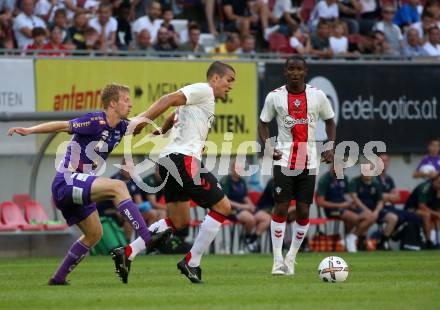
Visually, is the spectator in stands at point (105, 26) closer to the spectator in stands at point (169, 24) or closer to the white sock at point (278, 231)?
the spectator in stands at point (169, 24)

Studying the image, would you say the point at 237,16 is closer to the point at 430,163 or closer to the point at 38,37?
the point at 430,163

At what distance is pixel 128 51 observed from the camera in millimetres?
20906

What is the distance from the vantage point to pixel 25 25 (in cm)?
2097

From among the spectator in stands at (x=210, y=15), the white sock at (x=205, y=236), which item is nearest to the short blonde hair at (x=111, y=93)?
the white sock at (x=205, y=236)

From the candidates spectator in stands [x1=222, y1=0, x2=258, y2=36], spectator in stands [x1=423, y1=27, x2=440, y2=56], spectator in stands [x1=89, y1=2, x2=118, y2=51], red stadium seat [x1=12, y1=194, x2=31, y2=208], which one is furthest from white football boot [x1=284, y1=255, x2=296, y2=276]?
spectator in stands [x1=423, y1=27, x2=440, y2=56]

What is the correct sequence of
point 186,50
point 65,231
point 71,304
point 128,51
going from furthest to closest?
point 186,50 < point 128,51 < point 65,231 < point 71,304

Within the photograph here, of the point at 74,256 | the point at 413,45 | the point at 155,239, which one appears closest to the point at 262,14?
the point at 413,45

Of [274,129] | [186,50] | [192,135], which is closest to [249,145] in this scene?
[274,129]

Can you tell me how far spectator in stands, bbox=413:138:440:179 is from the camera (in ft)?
74.0

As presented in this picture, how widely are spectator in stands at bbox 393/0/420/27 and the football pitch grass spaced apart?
1028cm

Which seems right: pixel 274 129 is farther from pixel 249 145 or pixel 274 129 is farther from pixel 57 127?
pixel 57 127

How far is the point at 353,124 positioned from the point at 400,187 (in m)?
1.69

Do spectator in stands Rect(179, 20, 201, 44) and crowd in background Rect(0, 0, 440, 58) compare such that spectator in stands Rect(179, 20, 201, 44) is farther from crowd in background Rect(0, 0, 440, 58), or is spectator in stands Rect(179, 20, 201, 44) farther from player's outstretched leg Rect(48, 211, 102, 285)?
player's outstretched leg Rect(48, 211, 102, 285)

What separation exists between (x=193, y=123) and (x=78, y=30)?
32.1ft
